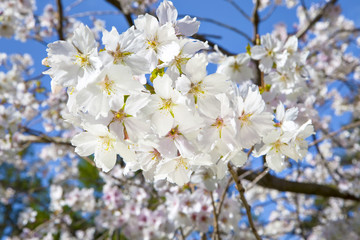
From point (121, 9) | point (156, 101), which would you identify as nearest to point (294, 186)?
point (121, 9)

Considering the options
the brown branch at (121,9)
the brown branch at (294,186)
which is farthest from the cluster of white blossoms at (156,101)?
the brown branch at (121,9)

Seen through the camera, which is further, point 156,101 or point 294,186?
point 294,186

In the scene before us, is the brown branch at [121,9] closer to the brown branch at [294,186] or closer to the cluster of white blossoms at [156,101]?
the brown branch at [294,186]

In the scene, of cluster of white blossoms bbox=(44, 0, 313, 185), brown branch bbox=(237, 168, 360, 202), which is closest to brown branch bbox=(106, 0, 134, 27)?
brown branch bbox=(237, 168, 360, 202)

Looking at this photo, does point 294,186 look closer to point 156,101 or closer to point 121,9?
point 121,9

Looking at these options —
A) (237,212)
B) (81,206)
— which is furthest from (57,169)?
(237,212)
